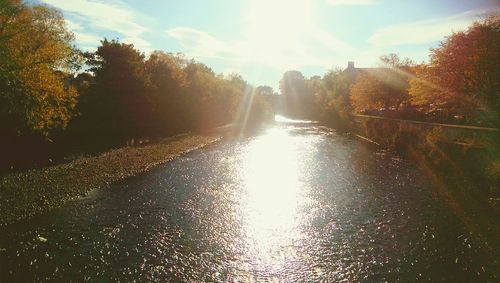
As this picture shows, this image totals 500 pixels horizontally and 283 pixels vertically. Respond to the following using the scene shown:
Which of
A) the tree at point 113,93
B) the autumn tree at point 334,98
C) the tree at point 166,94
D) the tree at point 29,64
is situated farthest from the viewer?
the autumn tree at point 334,98

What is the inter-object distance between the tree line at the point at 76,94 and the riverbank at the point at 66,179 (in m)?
6.71

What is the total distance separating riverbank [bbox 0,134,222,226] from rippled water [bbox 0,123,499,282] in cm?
133

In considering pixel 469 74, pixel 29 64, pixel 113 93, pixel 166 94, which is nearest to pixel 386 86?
pixel 469 74

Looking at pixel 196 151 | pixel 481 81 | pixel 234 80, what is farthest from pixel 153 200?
pixel 234 80

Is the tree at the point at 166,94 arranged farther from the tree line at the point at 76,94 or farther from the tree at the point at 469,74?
the tree at the point at 469,74

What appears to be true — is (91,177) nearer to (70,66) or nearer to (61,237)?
(61,237)

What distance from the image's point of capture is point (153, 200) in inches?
995

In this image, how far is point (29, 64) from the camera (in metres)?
32.8

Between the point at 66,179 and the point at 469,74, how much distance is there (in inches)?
1811

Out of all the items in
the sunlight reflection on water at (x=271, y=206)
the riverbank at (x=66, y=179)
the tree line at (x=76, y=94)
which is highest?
the tree line at (x=76, y=94)

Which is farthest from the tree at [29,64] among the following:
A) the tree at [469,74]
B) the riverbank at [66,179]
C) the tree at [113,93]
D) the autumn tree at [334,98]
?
the autumn tree at [334,98]

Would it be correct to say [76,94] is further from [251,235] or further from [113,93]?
[251,235]

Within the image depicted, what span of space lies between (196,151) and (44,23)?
2341 centimetres

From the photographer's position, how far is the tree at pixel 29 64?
31.2 m
